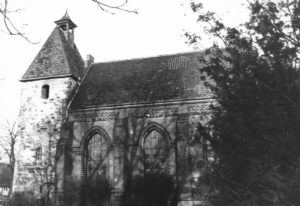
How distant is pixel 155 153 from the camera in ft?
71.3

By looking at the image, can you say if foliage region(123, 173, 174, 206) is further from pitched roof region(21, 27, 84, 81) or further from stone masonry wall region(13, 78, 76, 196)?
pitched roof region(21, 27, 84, 81)

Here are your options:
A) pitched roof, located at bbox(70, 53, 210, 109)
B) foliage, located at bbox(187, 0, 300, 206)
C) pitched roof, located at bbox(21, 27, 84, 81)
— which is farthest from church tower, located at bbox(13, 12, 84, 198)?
foliage, located at bbox(187, 0, 300, 206)

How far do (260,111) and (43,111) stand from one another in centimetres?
1948

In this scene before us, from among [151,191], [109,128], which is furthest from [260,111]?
[109,128]

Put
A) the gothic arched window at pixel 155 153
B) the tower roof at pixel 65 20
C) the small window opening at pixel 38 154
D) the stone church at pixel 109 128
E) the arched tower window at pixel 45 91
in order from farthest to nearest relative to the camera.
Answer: the tower roof at pixel 65 20
the arched tower window at pixel 45 91
the small window opening at pixel 38 154
the gothic arched window at pixel 155 153
the stone church at pixel 109 128

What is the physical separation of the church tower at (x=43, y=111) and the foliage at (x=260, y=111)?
16473mm

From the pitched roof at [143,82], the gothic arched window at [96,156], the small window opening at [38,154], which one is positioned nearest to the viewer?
the gothic arched window at [96,156]

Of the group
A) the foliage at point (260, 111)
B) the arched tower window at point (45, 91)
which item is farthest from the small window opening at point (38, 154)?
the foliage at point (260, 111)

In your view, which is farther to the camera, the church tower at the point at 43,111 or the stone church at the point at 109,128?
the church tower at the point at 43,111

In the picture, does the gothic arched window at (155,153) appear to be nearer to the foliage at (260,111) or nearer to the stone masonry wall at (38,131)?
the stone masonry wall at (38,131)

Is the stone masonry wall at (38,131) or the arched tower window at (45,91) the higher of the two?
the arched tower window at (45,91)

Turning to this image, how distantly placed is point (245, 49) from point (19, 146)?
65.9ft

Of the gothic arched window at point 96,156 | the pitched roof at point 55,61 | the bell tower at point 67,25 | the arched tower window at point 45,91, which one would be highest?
the bell tower at point 67,25

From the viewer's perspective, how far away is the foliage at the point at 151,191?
2009 cm
